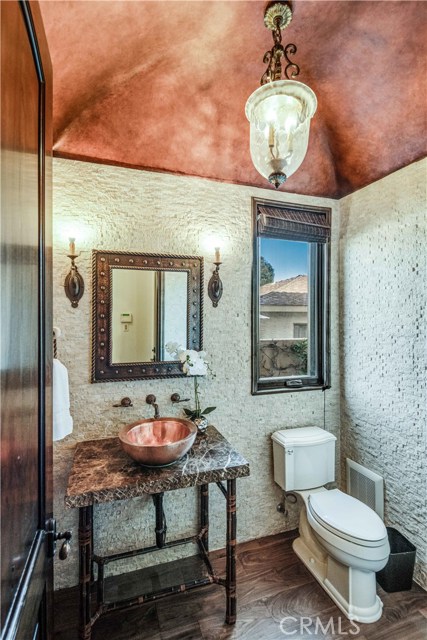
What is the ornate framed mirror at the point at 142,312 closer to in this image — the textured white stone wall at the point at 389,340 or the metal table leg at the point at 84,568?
the metal table leg at the point at 84,568

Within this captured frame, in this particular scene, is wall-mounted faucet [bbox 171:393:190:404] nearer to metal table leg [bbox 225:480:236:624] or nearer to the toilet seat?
metal table leg [bbox 225:480:236:624]

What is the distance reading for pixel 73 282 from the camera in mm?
1783

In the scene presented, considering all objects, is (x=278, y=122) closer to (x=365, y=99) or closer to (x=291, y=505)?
(x=365, y=99)

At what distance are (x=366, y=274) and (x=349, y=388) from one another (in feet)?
2.80

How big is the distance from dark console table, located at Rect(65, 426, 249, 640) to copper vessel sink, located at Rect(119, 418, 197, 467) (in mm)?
74

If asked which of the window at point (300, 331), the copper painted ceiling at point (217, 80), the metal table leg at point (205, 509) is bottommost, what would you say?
the metal table leg at point (205, 509)

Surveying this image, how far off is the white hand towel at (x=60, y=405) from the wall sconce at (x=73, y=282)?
42cm

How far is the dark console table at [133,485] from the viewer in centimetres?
136

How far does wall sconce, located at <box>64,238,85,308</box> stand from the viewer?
1.77 meters

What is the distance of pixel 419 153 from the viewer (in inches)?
70.0

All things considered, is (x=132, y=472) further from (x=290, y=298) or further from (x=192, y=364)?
(x=290, y=298)

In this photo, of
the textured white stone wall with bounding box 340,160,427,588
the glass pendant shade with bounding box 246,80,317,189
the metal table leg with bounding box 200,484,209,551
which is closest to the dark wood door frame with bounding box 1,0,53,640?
the glass pendant shade with bounding box 246,80,317,189

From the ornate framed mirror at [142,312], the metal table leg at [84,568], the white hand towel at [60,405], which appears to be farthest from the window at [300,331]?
the metal table leg at [84,568]

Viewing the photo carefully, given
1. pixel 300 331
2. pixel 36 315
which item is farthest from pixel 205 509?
pixel 36 315
